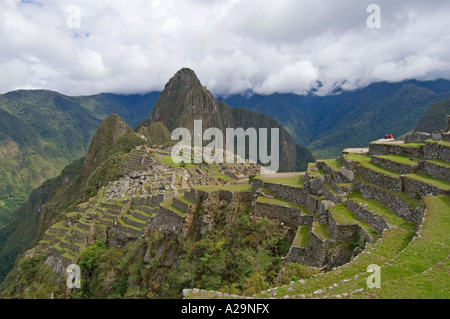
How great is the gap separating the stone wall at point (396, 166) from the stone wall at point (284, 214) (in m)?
3.96

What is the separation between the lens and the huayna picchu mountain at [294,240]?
20.0 feet

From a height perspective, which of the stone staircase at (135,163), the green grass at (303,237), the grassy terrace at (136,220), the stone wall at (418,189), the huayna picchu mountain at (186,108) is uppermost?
the huayna picchu mountain at (186,108)

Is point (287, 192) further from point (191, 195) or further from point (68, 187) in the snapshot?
point (68, 187)

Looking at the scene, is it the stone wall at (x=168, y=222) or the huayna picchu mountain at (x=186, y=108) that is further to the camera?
the huayna picchu mountain at (x=186, y=108)

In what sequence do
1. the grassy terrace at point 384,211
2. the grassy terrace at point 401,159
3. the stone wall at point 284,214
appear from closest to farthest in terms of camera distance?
1. the grassy terrace at point 384,211
2. the grassy terrace at point 401,159
3. the stone wall at point 284,214

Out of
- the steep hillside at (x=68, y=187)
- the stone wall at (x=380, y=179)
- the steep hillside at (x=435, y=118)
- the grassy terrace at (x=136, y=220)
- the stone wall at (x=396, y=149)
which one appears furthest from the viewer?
the steep hillside at (x=435, y=118)

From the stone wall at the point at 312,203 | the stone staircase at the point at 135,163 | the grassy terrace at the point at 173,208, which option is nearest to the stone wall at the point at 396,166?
the stone wall at the point at 312,203

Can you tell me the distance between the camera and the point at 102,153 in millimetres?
92938

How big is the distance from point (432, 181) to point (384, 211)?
1.90 m

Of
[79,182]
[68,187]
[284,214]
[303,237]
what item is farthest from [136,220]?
[68,187]

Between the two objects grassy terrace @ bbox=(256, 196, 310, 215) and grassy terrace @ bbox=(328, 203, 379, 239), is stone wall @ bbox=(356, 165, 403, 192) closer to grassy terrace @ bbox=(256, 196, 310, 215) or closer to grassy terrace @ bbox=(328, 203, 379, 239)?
grassy terrace @ bbox=(328, 203, 379, 239)

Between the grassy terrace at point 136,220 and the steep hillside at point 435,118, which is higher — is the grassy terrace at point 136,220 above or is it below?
below

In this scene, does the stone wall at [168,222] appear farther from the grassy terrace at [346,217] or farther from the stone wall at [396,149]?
the stone wall at [396,149]
